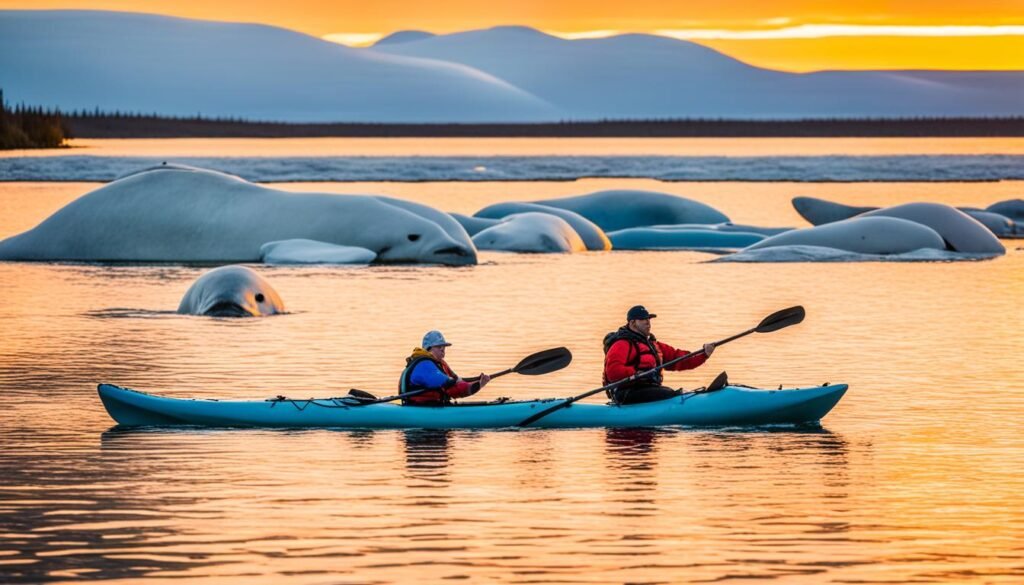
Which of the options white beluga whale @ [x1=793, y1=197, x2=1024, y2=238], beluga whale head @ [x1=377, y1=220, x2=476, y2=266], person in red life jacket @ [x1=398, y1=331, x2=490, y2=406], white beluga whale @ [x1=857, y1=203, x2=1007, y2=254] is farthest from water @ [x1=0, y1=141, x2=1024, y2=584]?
white beluga whale @ [x1=793, y1=197, x2=1024, y2=238]

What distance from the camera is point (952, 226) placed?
4256 cm

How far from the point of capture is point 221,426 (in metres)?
Result: 18.2

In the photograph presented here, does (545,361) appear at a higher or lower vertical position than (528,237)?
lower

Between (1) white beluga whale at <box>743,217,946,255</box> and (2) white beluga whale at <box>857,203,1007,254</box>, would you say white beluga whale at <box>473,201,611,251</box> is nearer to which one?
(1) white beluga whale at <box>743,217,946,255</box>

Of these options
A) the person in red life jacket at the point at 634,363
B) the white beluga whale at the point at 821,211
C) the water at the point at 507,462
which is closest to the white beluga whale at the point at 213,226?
the water at the point at 507,462

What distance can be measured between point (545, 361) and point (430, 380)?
1465mm

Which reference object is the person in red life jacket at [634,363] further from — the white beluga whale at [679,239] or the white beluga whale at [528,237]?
the white beluga whale at [679,239]

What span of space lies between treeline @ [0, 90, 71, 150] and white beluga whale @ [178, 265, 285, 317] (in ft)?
338

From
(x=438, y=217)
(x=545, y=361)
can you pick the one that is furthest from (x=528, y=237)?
(x=545, y=361)

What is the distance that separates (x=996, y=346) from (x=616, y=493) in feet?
39.5

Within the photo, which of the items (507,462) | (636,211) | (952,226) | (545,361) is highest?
(636,211)

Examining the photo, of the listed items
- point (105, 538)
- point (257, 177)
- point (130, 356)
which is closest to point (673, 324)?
point (130, 356)

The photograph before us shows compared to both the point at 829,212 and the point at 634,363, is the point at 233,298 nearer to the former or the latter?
the point at 634,363

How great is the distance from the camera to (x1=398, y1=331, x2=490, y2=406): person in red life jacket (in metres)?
18.2
